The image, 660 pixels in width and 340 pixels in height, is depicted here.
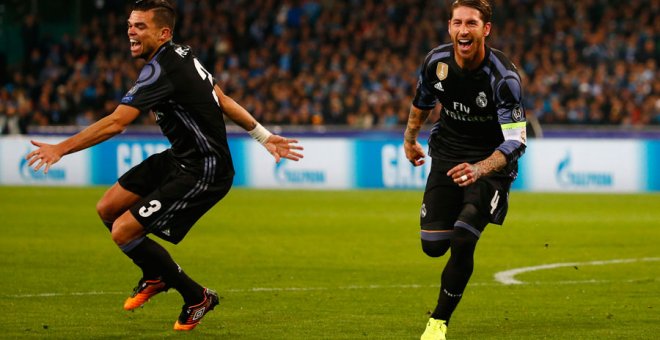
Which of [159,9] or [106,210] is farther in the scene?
Answer: [106,210]

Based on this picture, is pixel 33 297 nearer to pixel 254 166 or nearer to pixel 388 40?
pixel 254 166

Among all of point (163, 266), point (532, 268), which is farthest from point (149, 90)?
point (532, 268)

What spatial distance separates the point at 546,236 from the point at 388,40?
16.2m

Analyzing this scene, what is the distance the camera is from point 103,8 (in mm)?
37188

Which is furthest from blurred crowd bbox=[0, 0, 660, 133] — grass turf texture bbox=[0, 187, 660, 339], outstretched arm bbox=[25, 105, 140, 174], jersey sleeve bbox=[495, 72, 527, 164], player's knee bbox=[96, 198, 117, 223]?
outstretched arm bbox=[25, 105, 140, 174]

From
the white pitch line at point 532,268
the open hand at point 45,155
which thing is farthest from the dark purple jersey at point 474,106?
the white pitch line at point 532,268

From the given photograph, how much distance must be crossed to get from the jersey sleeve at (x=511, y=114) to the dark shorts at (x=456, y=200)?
1.34 feet

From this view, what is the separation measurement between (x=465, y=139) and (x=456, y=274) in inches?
38.5

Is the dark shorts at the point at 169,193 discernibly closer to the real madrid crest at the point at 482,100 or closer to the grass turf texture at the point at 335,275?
the grass turf texture at the point at 335,275

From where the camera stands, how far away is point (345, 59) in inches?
1234

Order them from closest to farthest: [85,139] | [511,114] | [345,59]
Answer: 1. [85,139]
2. [511,114]
3. [345,59]

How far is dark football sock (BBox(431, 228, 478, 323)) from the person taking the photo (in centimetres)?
798

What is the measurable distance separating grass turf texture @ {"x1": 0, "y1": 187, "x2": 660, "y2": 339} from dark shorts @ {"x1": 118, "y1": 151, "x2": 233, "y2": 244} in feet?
2.50

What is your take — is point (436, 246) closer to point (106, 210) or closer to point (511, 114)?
Answer: point (511, 114)
